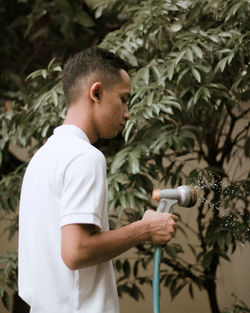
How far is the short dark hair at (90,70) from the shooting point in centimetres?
96

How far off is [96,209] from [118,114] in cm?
25

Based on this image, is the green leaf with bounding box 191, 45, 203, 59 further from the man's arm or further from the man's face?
the man's arm

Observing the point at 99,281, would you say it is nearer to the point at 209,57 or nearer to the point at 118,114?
the point at 118,114

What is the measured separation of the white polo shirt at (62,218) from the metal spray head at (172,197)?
0.41 ft

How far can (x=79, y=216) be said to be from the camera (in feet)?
2.48

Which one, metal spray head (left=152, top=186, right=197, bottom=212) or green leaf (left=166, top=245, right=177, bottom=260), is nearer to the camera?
metal spray head (left=152, top=186, right=197, bottom=212)

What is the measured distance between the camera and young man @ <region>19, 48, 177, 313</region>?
0.77 metres

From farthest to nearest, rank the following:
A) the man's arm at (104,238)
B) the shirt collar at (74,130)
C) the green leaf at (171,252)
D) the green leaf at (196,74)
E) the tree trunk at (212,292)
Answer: the tree trunk at (212,292)
the green leaf at (171,252)
the green leaf at (196,74)
the shirt collar at (74,130)
the man's arm at (104,238)

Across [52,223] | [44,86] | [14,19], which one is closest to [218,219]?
[44,86]

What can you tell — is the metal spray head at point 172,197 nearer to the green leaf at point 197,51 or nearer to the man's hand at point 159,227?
the man's hand at point 159,227

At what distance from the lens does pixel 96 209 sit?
30.3 inches

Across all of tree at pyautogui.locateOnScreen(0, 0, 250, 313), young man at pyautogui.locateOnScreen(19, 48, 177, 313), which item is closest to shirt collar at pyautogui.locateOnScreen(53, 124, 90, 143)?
young man at pyautogui.locateOnScreen(19, 48, 177, 313)

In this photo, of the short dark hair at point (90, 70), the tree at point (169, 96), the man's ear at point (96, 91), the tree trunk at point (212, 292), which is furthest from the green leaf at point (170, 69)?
the tree trunk at point (212, 292)

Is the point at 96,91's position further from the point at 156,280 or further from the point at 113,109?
the point at 156,280
